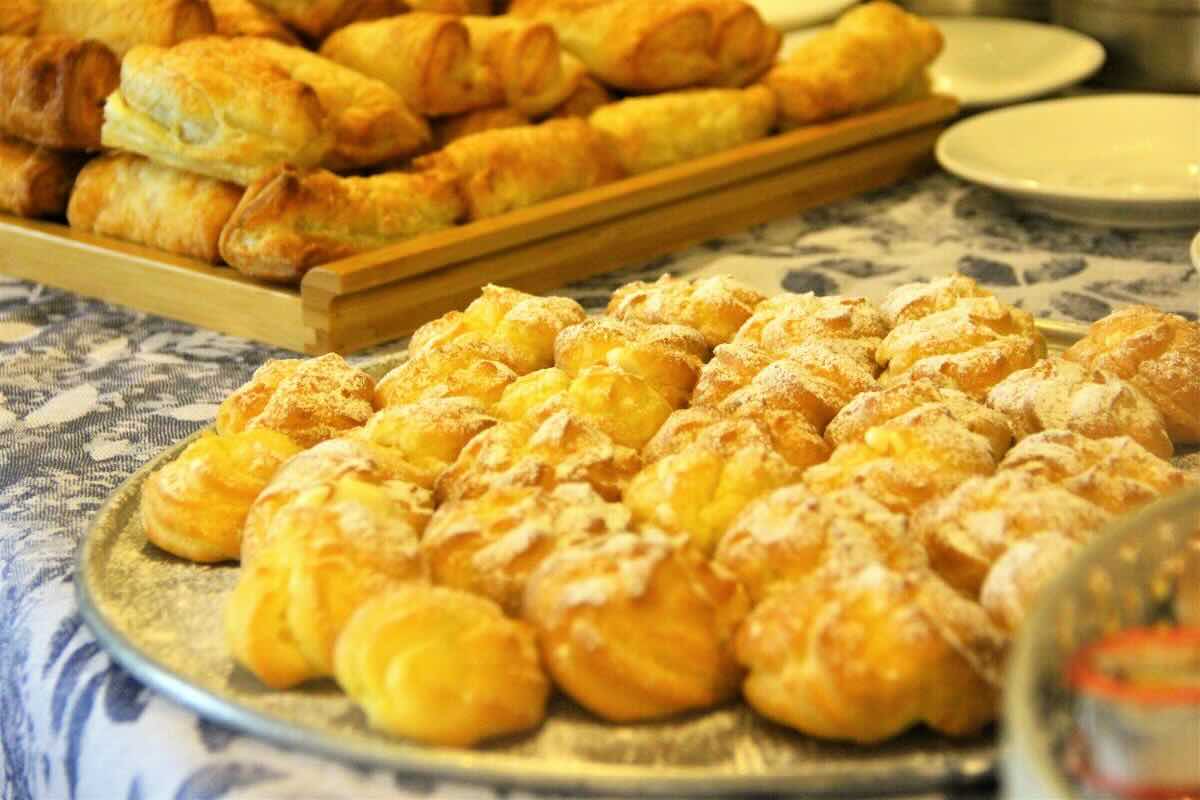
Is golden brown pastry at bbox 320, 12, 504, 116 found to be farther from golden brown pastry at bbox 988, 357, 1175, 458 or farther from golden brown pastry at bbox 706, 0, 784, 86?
golden brown pastry at bbox 988, 357, 1175, 458

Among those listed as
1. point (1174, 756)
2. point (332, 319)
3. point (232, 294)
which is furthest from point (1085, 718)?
point (232, 294)

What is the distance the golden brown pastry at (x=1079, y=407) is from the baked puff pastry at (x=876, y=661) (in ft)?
1.08

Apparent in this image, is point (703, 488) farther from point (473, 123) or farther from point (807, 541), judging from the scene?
point (473, 123)

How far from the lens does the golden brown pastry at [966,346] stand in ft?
3.88

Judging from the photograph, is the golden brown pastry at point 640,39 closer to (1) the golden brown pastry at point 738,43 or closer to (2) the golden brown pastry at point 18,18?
(1) the golden brown pastry at point 738,43

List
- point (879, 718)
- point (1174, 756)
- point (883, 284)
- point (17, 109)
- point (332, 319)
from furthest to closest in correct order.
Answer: point (17, 109) → point (883, 284) → point (332, 319) → point (879, 718) → point (1174, 756)

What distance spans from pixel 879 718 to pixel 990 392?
0.46 meters

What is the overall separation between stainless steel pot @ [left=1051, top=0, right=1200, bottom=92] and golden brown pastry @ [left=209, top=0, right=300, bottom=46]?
4.85ft

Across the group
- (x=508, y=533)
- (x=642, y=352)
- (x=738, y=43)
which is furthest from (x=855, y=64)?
(x=508, y=533)

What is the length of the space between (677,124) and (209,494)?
128 centimetres

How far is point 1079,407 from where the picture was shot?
1.09 metres

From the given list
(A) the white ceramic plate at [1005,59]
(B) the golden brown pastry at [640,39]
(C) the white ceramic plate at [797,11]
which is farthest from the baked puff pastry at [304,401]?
(C) the white ceramic plate at [797,11]

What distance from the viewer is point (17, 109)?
2035 millimetres

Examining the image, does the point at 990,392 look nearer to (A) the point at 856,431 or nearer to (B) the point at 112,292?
(A) the point at 856,431
